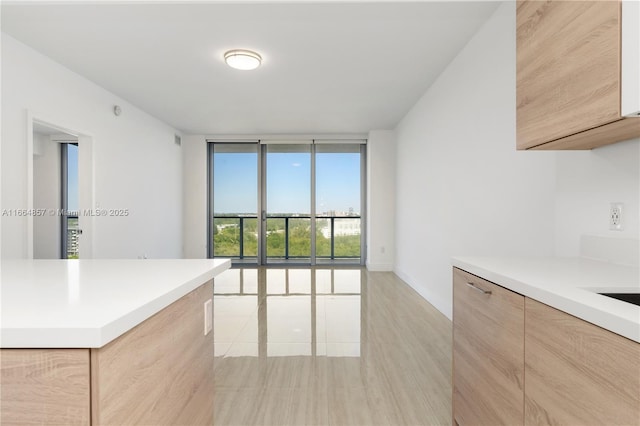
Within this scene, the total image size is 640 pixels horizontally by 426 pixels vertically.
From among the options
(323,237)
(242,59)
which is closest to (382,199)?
(323,237)

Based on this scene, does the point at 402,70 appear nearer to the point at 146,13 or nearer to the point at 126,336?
the point at 146,13

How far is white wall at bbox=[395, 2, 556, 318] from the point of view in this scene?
1.97 meters

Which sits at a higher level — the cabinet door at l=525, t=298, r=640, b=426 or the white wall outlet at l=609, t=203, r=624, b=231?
the white wall outlet at l=609, t=203, r=624, b=231

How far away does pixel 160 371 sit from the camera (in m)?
0.86

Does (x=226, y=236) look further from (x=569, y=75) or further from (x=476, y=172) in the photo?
(x=569, y=75)

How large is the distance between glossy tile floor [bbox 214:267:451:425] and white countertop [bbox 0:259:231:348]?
101cm

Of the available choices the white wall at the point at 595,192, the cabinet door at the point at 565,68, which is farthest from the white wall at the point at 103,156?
the white wall at the point at 595,192

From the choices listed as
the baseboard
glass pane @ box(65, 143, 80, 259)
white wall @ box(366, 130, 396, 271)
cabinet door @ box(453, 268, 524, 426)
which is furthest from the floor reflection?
glass pane @ box(65, 143, 80, 259)

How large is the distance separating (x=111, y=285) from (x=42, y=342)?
1.11 ft

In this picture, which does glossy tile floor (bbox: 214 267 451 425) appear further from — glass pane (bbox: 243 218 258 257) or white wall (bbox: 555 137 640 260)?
glass pane (bbox: 243 218 258 257)

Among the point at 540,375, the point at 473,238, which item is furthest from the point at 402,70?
the point at 540,375

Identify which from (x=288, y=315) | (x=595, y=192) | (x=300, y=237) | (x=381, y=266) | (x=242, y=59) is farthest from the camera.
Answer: (x=300, y=237)

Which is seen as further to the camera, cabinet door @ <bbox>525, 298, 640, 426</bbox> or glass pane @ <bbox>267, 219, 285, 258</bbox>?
glass pane @ <bbox>267, 219, 285, 258</bbox>

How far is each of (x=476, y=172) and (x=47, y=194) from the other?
6395mm
